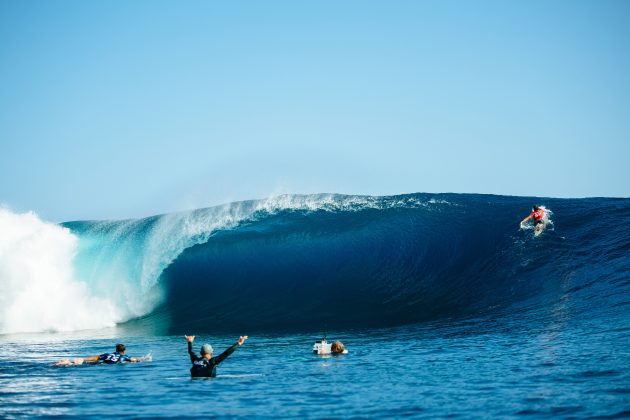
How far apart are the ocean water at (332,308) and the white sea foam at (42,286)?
0.06m

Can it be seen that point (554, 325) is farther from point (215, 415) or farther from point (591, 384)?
point (215, 415)

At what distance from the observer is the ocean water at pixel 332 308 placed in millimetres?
7660

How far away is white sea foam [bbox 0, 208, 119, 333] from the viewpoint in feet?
62.7

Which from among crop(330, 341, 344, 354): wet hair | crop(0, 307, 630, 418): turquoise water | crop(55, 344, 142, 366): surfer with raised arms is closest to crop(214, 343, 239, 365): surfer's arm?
crop(0, 307, 630, 418): turquoise water

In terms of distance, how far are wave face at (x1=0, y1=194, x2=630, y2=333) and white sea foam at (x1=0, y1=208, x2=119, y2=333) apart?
0.66 ft

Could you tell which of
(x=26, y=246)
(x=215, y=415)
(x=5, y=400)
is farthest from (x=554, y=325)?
(x=26, y=246)

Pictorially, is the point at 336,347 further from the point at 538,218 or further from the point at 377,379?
the point at 538,218

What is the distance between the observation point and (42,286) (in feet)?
66.7

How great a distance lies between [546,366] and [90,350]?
9113 millimetres

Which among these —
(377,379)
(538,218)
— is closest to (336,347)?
(377,379)

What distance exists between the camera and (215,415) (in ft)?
22.9

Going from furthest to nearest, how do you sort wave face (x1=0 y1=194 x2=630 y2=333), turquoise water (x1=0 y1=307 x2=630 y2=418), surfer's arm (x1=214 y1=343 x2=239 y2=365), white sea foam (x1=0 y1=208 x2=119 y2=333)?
white sea foam (x1=0 y1=208 x2=119 y2=333), wave face (x1=0 y1=194 x2=630 y2=333), surfer's arm (x1=214 y1=343 x2=239 y2=365), turquoise water (x1=0 y1=307 x2=630 y2=418)

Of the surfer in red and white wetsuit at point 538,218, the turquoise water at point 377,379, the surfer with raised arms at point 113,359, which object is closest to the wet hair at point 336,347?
the turquoise water at point 377,379

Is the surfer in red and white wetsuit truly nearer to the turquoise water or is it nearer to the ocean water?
A: the ocean water
